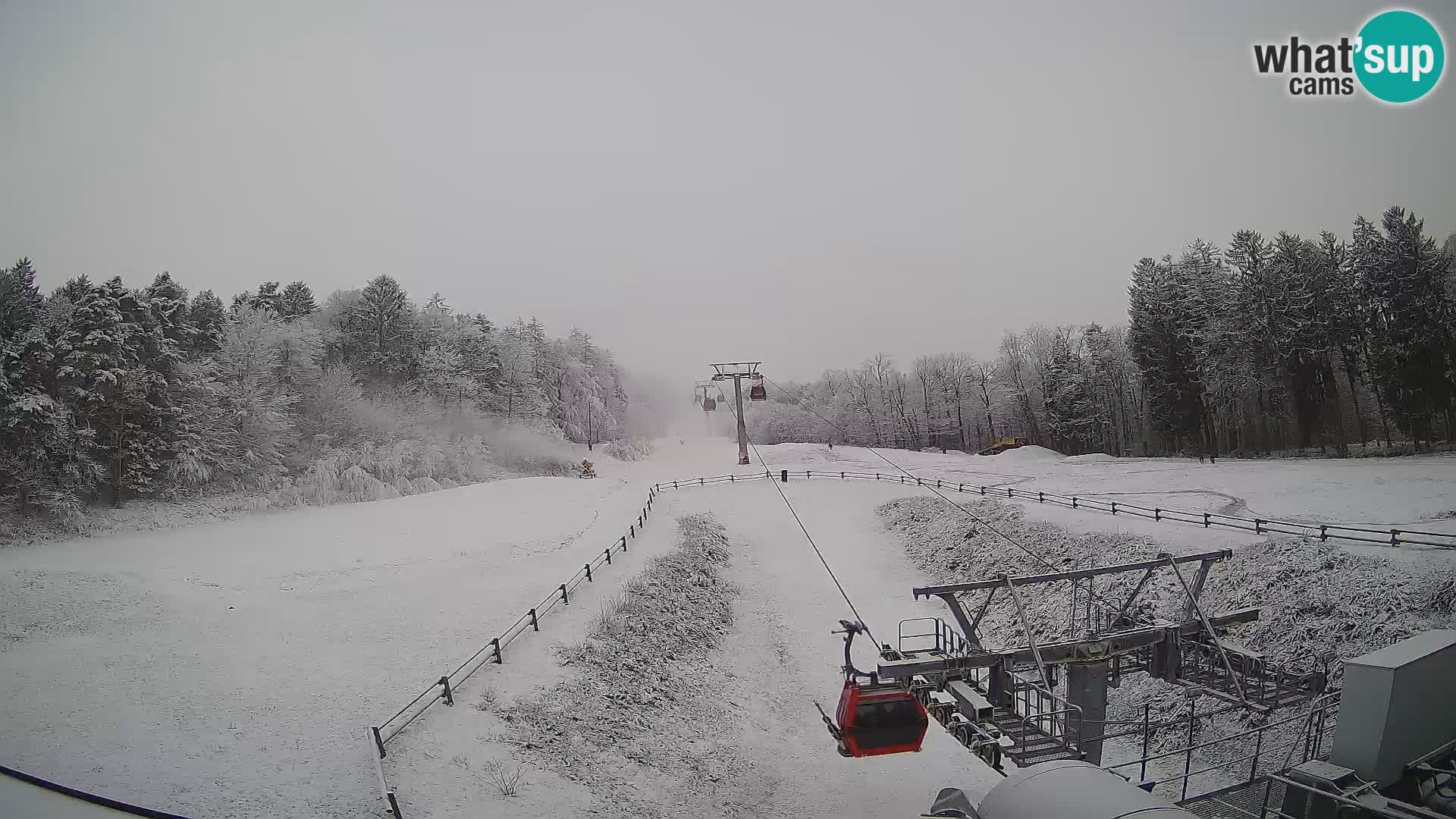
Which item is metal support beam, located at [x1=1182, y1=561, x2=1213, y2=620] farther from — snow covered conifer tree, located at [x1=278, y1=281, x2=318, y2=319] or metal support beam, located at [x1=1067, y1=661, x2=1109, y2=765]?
snow covered conifer tree, located at [x1=278, y1=281, x2=318, y2=319]

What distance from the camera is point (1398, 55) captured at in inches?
459

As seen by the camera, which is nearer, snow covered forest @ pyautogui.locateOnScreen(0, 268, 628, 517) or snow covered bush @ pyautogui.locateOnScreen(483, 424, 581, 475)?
snow covered forest @ pyautogui.locateOnScreen(0, 268, 628, 517)

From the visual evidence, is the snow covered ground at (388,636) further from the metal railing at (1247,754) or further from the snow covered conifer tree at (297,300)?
the snow covered conifer tree at (297,300)

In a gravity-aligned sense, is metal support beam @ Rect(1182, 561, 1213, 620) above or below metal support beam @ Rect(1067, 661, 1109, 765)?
above

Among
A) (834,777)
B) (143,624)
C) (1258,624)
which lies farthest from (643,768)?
(1258,624)

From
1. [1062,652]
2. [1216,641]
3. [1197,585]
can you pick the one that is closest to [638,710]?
[1062,652]

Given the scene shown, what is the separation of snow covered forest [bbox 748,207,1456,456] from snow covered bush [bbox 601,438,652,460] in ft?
116

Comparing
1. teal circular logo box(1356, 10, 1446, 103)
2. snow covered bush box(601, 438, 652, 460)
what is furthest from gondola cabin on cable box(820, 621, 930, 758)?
snow covered bush box(601, 438, 652, 460)

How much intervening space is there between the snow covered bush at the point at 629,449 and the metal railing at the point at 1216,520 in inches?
810

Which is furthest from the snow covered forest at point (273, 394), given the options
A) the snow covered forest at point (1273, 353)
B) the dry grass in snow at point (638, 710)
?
the snow covered forest at point (1273, 353)

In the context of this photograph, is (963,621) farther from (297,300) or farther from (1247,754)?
(297,300)

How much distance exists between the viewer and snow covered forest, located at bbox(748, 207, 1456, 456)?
14688mm

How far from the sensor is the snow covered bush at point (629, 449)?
5881 cm

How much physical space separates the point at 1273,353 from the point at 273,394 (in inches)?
1772
